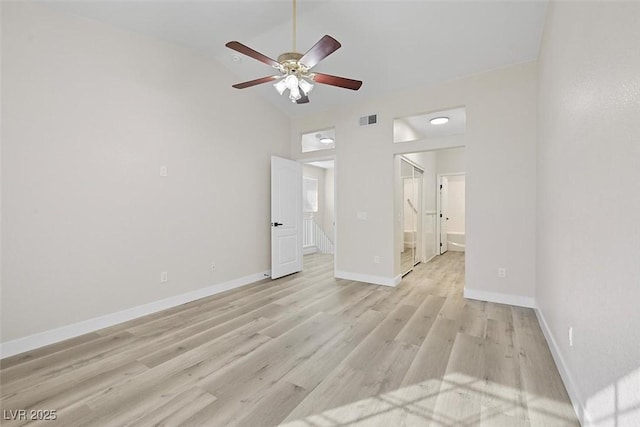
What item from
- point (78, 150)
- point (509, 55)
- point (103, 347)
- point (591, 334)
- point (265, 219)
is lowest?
point (103, 347)

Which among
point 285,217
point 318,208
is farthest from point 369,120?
point 318,208

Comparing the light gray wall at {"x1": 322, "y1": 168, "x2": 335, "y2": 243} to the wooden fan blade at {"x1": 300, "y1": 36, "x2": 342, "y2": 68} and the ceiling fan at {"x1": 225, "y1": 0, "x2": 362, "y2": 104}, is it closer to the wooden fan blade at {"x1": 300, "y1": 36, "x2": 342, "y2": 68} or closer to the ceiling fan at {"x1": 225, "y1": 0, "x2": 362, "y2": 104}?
the ceiling fan at {"x1": 225, "y1": 0, "x2": 362, "y2": 104}

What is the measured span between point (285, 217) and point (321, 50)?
3.27 m

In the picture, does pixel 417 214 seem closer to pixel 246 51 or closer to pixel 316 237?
pixel 316 237

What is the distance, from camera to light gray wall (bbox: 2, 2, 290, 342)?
97.0 inches

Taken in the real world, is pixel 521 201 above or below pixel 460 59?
below

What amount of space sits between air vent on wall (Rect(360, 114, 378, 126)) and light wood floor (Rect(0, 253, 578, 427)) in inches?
111

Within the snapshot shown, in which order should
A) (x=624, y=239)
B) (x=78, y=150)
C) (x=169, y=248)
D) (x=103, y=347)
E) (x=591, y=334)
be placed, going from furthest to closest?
(x=169, y=248) → (x=78, y=150) → (x=103, y=347) → (x=591, y=334) → (x=624, y=239)

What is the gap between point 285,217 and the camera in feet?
16.7

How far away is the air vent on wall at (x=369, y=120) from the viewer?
446 centimetres

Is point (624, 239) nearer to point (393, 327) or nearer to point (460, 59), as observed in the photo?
point (393, 327)

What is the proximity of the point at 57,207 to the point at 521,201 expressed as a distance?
16.6 feet

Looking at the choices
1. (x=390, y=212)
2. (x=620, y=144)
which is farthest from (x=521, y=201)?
(x=620, y=144)

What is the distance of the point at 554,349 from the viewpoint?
2213mm
